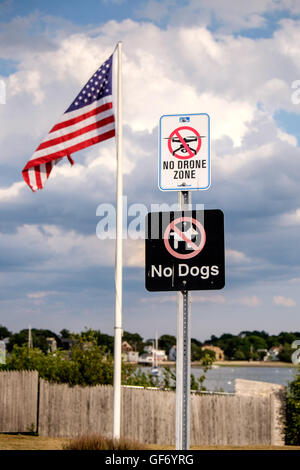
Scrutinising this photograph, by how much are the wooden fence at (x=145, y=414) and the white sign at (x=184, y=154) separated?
15690 mm

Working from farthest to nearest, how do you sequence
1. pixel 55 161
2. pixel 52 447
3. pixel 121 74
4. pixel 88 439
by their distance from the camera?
pixel 52 447 → pixel 88 439 → pixel 121 74 → pixel 55 161

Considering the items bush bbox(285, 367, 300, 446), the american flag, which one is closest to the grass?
bush bbox(285, 367, 300, 446)

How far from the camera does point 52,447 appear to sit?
18.9 metres

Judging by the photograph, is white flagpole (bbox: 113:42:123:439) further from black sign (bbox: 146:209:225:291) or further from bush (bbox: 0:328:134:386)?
bush (bbox: 0:328:134:386)

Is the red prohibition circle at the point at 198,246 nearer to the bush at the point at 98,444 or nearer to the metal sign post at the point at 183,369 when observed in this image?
the metal sign post at the point at 183,369

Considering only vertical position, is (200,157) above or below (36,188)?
below

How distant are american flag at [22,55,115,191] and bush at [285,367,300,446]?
41.9 feet

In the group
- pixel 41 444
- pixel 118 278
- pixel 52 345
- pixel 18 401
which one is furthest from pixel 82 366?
pixel 52 345

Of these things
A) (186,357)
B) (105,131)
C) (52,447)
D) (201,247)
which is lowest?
(52,447)

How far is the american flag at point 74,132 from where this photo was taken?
484 inches

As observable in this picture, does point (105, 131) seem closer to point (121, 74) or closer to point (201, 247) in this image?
point (121, 74)

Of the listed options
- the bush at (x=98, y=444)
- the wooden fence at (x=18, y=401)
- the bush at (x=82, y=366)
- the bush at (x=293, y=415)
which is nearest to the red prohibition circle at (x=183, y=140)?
the bush at (x=98, y=444)

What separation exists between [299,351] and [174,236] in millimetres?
16024
